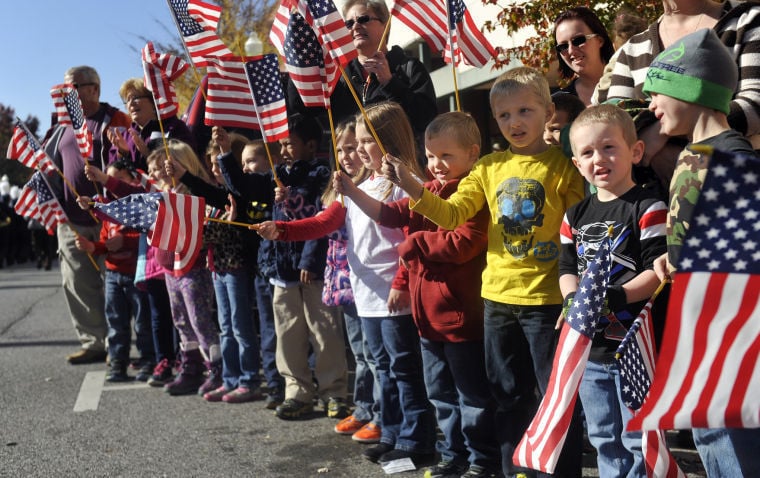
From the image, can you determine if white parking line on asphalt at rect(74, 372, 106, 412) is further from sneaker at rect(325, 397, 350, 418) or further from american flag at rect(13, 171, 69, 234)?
sneaker at rect(325, 397, 350, 418)

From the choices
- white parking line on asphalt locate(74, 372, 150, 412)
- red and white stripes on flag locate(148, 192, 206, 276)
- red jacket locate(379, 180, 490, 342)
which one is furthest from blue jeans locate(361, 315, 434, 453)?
white parking line on asphalt locate(74, 372, 150, 412)

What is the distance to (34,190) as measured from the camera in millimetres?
7387

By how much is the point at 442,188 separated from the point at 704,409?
1985 mm

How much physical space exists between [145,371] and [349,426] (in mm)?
2450

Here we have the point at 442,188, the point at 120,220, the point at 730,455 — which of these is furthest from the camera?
the point at 120,220

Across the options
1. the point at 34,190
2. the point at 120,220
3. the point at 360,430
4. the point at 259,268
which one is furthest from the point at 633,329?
the point at 34,190

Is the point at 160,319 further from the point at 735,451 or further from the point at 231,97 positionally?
the point at 735,451

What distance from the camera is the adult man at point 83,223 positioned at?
281 inches

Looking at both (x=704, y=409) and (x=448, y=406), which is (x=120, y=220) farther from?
(x=704, y=409)

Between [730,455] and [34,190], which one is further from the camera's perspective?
[34,190]

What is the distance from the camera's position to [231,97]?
468 centimetres

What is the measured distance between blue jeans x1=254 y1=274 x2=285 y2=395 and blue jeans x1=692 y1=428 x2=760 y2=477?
3.48m

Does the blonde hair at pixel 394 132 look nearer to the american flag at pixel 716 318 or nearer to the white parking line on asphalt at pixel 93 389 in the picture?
the american flag at pixel 716 318

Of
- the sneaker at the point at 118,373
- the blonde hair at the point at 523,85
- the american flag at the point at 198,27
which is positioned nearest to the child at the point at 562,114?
the blonde hair at the point at 523,85
